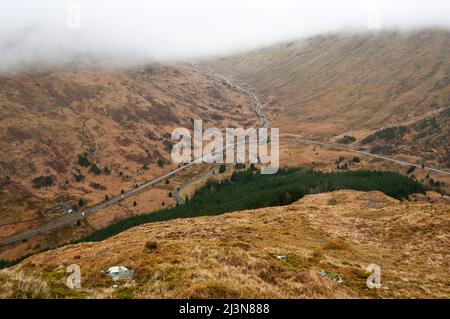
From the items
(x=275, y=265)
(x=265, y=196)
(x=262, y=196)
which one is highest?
(x=275, y=265)

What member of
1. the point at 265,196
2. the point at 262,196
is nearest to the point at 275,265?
the point at 265,196

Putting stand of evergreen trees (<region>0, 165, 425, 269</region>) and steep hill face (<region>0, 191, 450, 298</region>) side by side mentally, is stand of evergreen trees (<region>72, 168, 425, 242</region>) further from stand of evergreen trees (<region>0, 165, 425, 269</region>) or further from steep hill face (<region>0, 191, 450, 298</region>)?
steep hill face (<region>0, 191, 450, 298</region>)

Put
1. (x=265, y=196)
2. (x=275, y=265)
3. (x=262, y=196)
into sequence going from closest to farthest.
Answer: (x=275, y=265) < (x=265, y=196) < (x=262, y=196)

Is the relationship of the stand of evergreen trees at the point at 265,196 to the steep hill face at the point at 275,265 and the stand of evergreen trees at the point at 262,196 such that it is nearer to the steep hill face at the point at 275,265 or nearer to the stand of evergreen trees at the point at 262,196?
the stand of evergreen trees at the point at 262,196

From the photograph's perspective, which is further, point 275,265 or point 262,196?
point 262,196

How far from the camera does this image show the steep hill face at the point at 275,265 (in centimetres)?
2225

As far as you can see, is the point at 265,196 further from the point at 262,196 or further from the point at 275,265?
the point at 275,265

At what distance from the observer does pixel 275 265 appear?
29.5 m

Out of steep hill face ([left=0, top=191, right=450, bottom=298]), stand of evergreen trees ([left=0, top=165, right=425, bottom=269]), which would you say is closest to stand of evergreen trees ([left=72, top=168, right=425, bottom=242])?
stand of evergreen trees ([left=0, top=165, right=425, bottom=269])

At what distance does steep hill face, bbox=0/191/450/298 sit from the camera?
22250mm

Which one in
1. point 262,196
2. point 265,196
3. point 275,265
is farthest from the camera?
point 262,196

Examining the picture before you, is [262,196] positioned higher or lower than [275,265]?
lower
